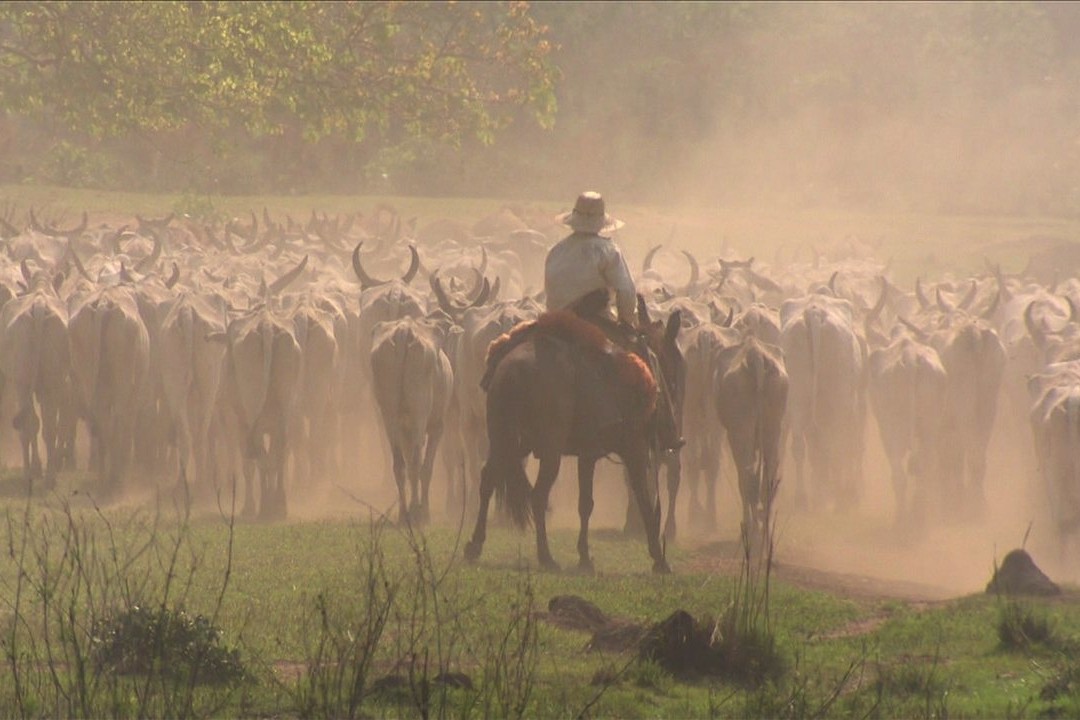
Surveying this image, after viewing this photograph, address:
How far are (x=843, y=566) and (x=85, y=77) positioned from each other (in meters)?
22.3

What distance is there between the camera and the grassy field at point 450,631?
7.70 metres

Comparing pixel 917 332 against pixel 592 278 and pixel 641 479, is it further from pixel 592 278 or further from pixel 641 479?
pixel 592 278

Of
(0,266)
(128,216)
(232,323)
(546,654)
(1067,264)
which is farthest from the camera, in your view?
(128,216)

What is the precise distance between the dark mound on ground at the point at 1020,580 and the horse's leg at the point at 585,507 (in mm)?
3069

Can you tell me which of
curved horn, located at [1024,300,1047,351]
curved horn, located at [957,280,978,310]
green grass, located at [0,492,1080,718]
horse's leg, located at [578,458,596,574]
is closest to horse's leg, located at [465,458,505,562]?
green grass, located at [0,492,1080,718]

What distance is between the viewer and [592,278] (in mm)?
13812

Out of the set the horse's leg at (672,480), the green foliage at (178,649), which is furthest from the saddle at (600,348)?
the green foliage at (178,649)

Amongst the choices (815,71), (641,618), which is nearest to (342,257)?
(641,618)

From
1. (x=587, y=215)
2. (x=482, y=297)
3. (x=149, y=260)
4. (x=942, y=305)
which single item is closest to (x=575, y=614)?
(x=587, y=215)

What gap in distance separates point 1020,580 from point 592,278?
13.0 feet

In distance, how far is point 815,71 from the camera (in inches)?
2564

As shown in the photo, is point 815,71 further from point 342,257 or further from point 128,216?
point 342,257

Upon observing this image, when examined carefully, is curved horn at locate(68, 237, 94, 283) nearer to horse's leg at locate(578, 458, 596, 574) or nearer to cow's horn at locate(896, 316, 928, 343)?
horse's leg at locate(578, 458, 596, 574)

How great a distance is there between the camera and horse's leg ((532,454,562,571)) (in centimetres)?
→ 1366
